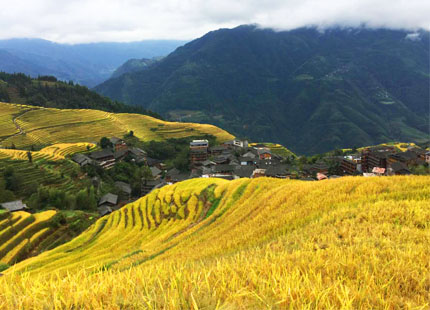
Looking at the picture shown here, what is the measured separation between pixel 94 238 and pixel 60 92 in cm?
11660

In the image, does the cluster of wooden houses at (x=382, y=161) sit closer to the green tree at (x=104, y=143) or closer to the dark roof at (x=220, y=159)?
the dark roof at (x=220, y=159)

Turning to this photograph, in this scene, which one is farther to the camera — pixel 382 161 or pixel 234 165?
pixel 234 165

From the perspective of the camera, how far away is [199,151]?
7212 centimetres

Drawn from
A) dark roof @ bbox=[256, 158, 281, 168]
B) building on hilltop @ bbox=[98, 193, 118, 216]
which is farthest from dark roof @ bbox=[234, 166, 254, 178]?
building on hilltop @ bbox=[98, 193, 118, 216]

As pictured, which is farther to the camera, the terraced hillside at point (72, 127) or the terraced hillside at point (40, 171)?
the terraced hillside at point (72, 127)

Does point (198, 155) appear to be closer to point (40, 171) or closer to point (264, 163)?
point (264, 163)

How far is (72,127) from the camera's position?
8294cm

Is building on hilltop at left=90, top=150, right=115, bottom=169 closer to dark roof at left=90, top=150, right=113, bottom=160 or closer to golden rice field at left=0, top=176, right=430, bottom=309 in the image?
dark roof at left=90, top=150, right=113, bottom=160

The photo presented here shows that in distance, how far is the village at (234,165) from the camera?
5156cm

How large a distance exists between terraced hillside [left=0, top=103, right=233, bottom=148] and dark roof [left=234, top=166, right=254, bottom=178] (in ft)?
134

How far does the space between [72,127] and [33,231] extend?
65.8 m

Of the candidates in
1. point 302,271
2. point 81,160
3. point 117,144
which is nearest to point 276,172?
point 81,160

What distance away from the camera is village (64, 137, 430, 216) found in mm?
51562

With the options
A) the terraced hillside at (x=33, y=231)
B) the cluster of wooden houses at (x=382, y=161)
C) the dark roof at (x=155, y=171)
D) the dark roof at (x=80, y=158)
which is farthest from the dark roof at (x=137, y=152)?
the cluster of wooden houses at (x=382, y=161)
